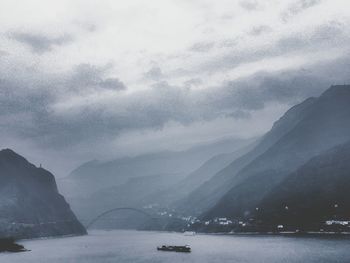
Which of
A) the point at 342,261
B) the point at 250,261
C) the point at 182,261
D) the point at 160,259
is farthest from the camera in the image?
the point at 160,259

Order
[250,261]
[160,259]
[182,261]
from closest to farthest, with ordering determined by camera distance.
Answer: [250,261]
[182,261]
[160,259]

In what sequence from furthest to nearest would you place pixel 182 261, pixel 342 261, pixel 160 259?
pixel 160 259 → pixel 182 261 → pixel 342 261

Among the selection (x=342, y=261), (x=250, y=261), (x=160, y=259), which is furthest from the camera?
(x=160, y=259)

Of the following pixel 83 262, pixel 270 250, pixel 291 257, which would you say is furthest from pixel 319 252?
pixel 83 262

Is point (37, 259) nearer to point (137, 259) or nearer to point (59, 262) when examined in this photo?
point (59, 262)

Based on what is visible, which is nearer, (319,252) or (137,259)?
(319,252)

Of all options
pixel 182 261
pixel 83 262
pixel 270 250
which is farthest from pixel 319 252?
pixel 83 262

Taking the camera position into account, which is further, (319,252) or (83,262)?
(83,262)

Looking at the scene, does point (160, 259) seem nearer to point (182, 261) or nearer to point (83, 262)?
point (182, 261)

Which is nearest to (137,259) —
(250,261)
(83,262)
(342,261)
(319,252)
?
(83,262)
